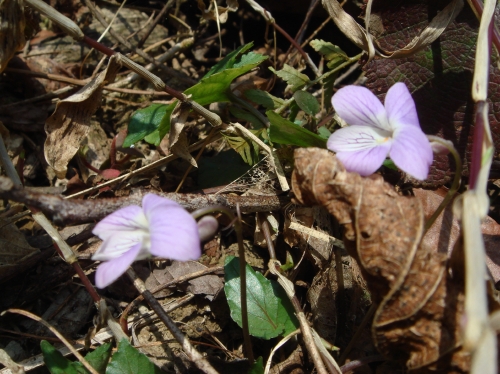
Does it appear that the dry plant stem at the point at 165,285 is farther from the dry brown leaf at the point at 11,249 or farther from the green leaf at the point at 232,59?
the green leaf at the point at 232,59

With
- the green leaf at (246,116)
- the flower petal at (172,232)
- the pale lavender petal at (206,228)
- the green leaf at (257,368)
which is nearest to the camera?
the flower petal at (172,232)

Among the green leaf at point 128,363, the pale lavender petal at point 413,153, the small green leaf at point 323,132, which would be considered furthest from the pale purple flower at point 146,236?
the small green leaf at point 323,132

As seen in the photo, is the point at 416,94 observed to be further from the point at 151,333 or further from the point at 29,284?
the point at 29,284

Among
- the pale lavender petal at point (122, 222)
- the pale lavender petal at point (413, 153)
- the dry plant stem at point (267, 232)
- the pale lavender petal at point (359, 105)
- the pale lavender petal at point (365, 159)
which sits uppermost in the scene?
the pale lavender petal at point (359, 105)

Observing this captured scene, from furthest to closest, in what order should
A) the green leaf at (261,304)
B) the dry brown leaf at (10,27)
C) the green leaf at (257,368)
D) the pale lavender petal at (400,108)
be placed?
1. the dry brown leaf at (10,27)
2. the green leaf at (261,304)
3. the green leaf at (257,368)
4. the pale lavender petal at (400,108)

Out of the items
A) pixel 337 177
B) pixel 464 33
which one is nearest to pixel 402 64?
pixel 464 33

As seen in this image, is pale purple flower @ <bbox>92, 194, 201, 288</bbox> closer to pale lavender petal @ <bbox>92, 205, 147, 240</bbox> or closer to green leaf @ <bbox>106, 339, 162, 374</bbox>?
pale lavender petal @ <bbox>92, 205, 147, 240</bbox>

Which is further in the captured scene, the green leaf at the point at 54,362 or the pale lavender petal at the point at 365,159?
the green leaf at the point at 54,362
